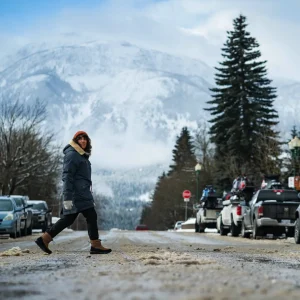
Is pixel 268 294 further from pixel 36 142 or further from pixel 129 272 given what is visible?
pixel 36 142

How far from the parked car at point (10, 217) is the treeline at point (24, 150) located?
969 inches

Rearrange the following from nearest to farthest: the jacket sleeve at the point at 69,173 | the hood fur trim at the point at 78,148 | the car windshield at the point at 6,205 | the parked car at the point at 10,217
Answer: the jacket sleeve at the point at 69,173
the hood fur trim at the point at 78,148
the parked car at the point at 10,217
the car windshield at the point at 6,205

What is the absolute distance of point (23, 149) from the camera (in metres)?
56.4

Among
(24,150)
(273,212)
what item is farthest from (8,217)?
(24,150)

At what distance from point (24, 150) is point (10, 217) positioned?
31658mm

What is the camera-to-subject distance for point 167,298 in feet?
15.6

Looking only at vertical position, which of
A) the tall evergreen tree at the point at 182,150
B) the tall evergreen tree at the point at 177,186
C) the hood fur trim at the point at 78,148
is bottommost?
the hood fur trim at the point at 78,148

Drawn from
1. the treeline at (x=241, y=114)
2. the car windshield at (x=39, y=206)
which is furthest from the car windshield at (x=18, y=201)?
the treeline at (x=241, y=114)

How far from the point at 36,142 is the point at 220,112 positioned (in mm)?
15870

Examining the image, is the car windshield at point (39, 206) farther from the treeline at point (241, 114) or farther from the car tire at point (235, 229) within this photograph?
the treeline at point (241, 114)

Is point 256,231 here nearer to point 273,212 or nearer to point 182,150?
point 273,212

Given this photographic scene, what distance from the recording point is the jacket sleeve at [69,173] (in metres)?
11.9

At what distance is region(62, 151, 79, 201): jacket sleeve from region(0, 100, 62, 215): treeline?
4001 centimetres

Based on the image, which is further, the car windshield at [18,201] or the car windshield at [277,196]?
the car windshield at [18,201]
